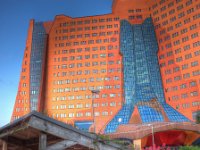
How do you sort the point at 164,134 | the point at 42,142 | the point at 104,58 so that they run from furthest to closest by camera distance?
the point at 104,58 < the point at 164,134 < the point at 42,142

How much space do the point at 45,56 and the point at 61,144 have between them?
118 m

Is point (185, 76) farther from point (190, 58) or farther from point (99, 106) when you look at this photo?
point (99, 106)

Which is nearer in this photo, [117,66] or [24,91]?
[117,66]

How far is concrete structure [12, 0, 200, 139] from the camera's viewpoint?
104750 mm

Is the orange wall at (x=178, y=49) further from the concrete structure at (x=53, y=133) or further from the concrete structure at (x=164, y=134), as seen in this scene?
the concrete structure at (x=53, y=133)

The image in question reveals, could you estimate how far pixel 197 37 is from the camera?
106 metres

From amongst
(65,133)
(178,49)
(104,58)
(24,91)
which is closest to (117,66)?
(104,58)

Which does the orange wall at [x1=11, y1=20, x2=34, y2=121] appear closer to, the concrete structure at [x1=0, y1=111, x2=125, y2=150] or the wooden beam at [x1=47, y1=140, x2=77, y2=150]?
the concrete structure at [x1=0, y1=111, x2=125, y2=150]

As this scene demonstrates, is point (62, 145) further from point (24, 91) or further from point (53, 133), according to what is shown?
point (24, 91)

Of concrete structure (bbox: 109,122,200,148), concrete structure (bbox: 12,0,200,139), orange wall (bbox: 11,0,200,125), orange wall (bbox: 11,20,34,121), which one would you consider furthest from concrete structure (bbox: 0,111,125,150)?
orange wall (bbox: 11,20,34,121)

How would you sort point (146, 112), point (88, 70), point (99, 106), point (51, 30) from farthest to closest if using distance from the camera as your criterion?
point (51, 30), point (88, 70), point (99, 106), point (146, 112)

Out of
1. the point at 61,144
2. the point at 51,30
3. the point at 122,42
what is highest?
the point at 51,30

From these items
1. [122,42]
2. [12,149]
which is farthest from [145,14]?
[12,149]

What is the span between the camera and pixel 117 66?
119m
